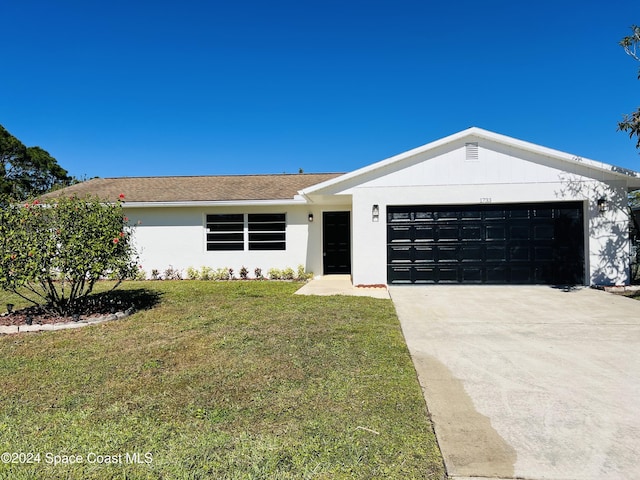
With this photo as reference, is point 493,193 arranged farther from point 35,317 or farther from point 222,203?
point 35,317

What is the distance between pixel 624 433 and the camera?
2.70 metres

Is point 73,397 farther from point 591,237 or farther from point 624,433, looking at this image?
point 591,237

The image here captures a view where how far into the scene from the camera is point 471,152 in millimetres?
10023

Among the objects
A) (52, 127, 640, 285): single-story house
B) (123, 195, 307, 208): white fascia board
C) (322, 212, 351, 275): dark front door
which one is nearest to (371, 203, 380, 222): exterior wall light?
(52, 127, 640, 285): single-story house

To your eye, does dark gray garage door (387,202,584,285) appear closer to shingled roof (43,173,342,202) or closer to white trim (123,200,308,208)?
white trim (123,200,308,208)

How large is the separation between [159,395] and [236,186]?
38.3 feet

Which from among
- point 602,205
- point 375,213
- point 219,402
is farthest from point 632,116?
point 219,402

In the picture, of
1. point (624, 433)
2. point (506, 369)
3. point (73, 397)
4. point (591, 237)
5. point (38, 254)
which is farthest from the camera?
point (591, 237)

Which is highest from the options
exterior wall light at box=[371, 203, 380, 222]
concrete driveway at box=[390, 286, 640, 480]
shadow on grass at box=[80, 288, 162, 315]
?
exterior wall light at box=[371, 203, 380, 222]

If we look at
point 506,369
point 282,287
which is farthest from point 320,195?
point 506,369

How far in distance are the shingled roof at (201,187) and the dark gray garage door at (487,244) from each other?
14.7 ft

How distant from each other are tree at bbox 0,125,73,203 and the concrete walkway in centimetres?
2304

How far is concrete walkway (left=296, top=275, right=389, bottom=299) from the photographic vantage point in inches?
362

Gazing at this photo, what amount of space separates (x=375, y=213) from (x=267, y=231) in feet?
14.1
